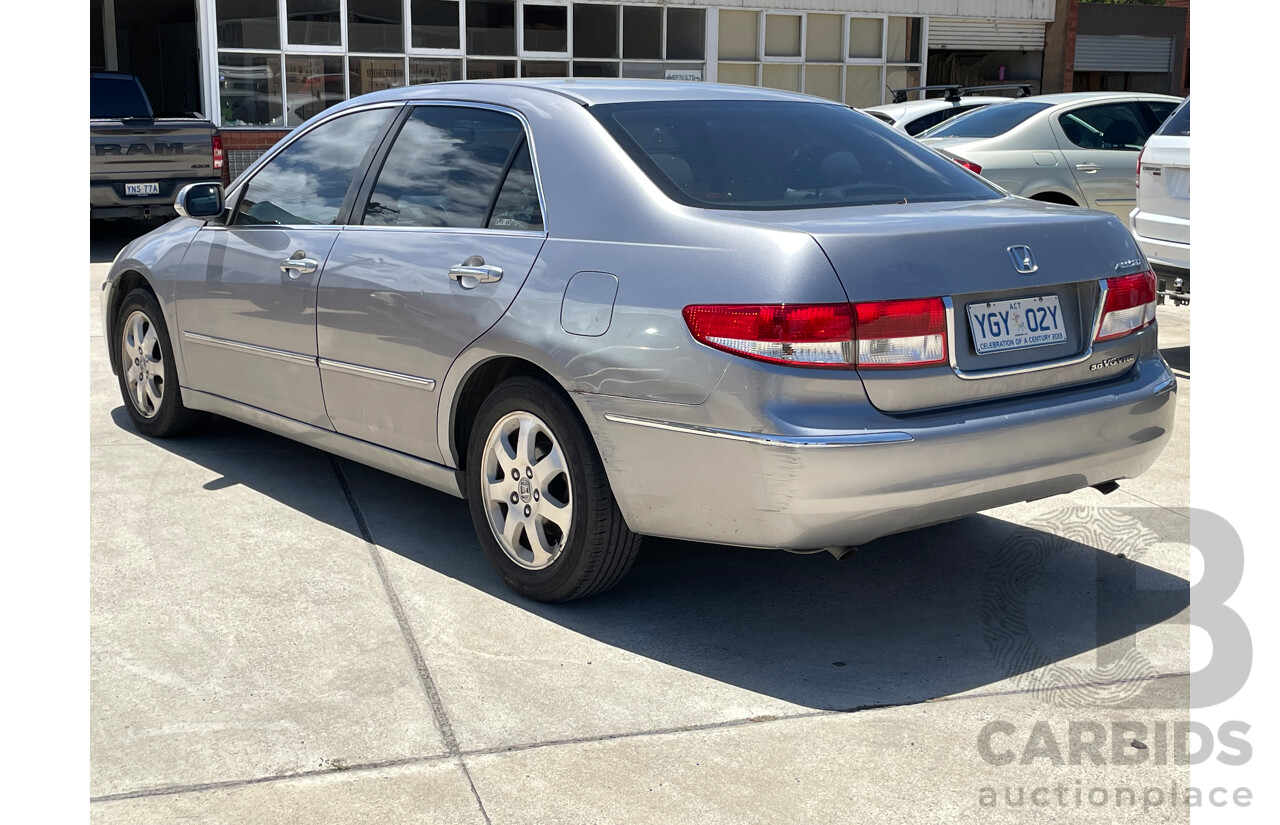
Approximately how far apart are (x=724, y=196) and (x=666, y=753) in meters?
1.63

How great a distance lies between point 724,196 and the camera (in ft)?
13.0

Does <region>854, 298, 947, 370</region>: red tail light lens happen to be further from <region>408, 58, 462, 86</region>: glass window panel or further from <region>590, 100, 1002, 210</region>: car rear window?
<region>408, 58, 462, 86</region>: glass window panel

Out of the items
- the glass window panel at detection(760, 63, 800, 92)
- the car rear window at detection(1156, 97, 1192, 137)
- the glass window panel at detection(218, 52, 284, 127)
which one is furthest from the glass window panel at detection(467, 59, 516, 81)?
the car rear window at detection(1156, 97, 1192, 137)

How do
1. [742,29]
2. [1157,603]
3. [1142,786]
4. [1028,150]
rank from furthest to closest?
[742,29] < [1028,150] < [1157,603] < [1142,786]

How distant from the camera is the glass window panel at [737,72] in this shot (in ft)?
77.6

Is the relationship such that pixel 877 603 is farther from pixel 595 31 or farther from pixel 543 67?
pixel 595 31

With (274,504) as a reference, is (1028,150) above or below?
above

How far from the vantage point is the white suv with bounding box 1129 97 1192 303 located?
26.7 feet

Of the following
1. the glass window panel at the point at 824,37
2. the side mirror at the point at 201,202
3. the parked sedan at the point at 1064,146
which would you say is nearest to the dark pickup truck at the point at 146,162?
the parked sedan at the point at 1064,146

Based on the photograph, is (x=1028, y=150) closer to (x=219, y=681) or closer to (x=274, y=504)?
(x=274, y=504)

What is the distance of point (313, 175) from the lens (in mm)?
5199

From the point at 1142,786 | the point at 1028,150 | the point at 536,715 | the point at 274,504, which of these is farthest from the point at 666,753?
the point at 1028,150

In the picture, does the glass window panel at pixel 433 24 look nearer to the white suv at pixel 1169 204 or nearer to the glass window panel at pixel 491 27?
the glass window panel at pixel 491 27

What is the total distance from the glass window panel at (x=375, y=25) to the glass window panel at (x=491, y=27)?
1.19 meters
